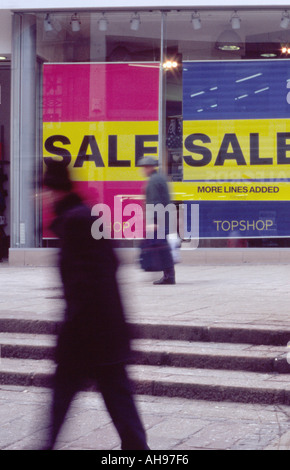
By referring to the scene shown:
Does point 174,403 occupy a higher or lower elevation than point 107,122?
lower

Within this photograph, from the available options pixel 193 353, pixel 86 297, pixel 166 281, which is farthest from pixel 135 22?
pixel 86 297

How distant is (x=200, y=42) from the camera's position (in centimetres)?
1401

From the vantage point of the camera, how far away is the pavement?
4.75 meters

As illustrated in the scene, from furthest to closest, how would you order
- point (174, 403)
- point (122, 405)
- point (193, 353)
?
point (193, 353)
point (174, 403)
point (122, 405)

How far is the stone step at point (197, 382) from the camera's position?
5.75 meters

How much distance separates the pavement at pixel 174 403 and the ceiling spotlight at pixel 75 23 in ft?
→ 18.0

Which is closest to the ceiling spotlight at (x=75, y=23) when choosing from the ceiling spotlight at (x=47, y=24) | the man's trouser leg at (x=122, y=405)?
the ceiling spotlight at (x=47, y=24)

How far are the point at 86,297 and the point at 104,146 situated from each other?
1038 cm

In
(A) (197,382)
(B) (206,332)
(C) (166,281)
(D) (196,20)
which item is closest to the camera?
(A) (197,382)

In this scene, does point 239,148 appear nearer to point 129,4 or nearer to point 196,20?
point 196,20

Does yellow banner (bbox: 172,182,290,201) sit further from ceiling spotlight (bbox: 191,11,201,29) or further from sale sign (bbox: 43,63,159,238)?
ceiling spotlight (bbox: 191,11,201,29)

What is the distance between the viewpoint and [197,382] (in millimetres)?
5980

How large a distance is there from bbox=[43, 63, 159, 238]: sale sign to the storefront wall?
21 millimetres
